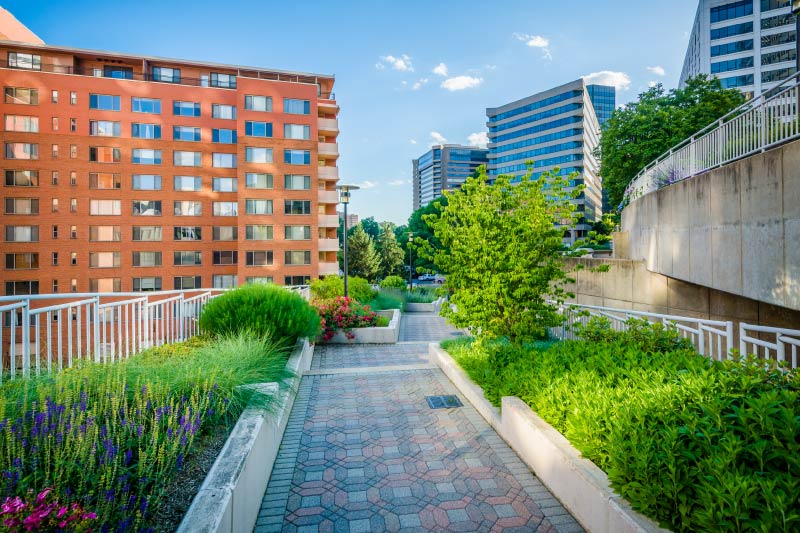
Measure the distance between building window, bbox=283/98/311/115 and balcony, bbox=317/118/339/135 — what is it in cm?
176

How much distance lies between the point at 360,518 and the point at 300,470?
114 cm

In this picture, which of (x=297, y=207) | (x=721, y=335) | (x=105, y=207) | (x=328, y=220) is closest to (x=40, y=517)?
(x=721, y=335)

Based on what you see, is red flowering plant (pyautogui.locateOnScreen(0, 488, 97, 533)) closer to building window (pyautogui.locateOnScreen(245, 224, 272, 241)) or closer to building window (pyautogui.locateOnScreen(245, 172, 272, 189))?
building window (pyautogui.locateOnScreen(245, 224, 272, 241))

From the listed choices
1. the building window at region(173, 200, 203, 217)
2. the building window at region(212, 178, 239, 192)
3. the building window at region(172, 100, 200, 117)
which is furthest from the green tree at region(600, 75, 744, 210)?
the building window at region(172, 100, 200, 117)

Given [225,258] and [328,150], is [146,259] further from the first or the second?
[328,150]

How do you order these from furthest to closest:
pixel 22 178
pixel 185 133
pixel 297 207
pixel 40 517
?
pixel 297 207 < pixel 185 133 < pixel 22 178 < pixel 40 517

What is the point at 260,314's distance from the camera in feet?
28.0

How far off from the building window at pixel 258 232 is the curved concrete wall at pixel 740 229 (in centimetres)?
3719

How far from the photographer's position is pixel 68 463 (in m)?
2.73

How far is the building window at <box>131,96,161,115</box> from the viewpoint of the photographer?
4166 centimetres

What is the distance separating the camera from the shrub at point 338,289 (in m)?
18.0

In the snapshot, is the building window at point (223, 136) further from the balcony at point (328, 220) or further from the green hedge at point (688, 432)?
the green hedge at point (688, 432)

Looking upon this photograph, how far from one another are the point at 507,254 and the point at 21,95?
168ft

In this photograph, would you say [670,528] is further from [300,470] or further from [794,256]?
[794,256]
